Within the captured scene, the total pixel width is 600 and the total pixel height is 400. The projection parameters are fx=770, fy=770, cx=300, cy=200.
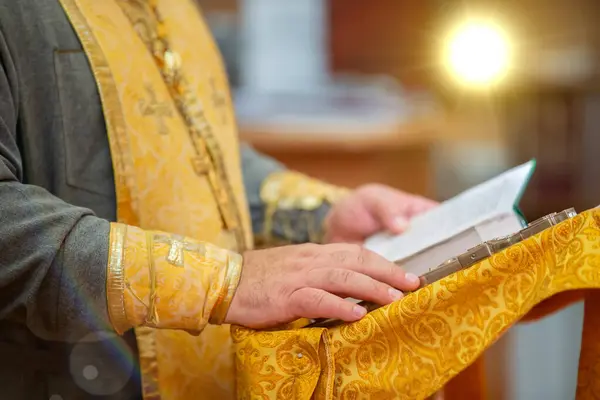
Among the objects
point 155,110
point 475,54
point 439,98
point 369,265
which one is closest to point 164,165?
point 155,110

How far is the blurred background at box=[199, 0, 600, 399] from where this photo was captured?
202 centimetres

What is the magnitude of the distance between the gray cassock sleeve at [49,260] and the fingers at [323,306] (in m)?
0.18

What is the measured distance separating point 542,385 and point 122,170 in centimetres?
166

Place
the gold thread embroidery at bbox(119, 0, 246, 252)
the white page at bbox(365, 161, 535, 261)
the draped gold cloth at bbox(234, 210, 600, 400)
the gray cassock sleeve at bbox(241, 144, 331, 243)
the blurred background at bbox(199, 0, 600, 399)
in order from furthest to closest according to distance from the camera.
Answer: the blurred background at bbox(199, 0, 600, 399)
the gray cassock sleeve at bbox(241, 144, 331, 243)
the gold thread embroidery at bbox(119, 0, 246, 252)
the white page at bbox(365, 161, 535, 261)
the draped gold cloth at bbox(234, 210, 600, 400)

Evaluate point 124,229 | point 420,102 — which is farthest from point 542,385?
point 124,229

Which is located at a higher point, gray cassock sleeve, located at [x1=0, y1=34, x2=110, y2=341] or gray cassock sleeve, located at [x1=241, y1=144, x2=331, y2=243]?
gray cassock sleeve, located at [x1=0, y1=34, x2=110, y2=341]

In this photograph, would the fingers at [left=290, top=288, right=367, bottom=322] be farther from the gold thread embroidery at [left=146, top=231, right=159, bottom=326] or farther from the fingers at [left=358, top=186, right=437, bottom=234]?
the fingers at [left=358, top=186, right=437, bottom=234]

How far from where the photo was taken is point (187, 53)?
1.02 m

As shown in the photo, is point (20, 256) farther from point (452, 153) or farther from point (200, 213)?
point (452, 153)

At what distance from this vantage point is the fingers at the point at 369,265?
70 cm

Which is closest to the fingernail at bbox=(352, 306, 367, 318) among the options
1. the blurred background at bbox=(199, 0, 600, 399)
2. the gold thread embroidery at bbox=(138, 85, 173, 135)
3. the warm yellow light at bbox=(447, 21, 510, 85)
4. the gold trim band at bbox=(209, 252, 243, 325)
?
the gold trim band at bbox=(209, 252, 243, 325)

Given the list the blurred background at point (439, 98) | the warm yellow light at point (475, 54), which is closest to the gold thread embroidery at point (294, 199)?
the blurred background at point (439, 98)

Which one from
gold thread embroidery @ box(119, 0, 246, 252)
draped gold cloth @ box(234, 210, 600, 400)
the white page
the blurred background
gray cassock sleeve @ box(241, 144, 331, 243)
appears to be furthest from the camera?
the blurred background

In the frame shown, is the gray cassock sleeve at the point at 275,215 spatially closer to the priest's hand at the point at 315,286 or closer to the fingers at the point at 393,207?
the fingers at the point at 393,207
